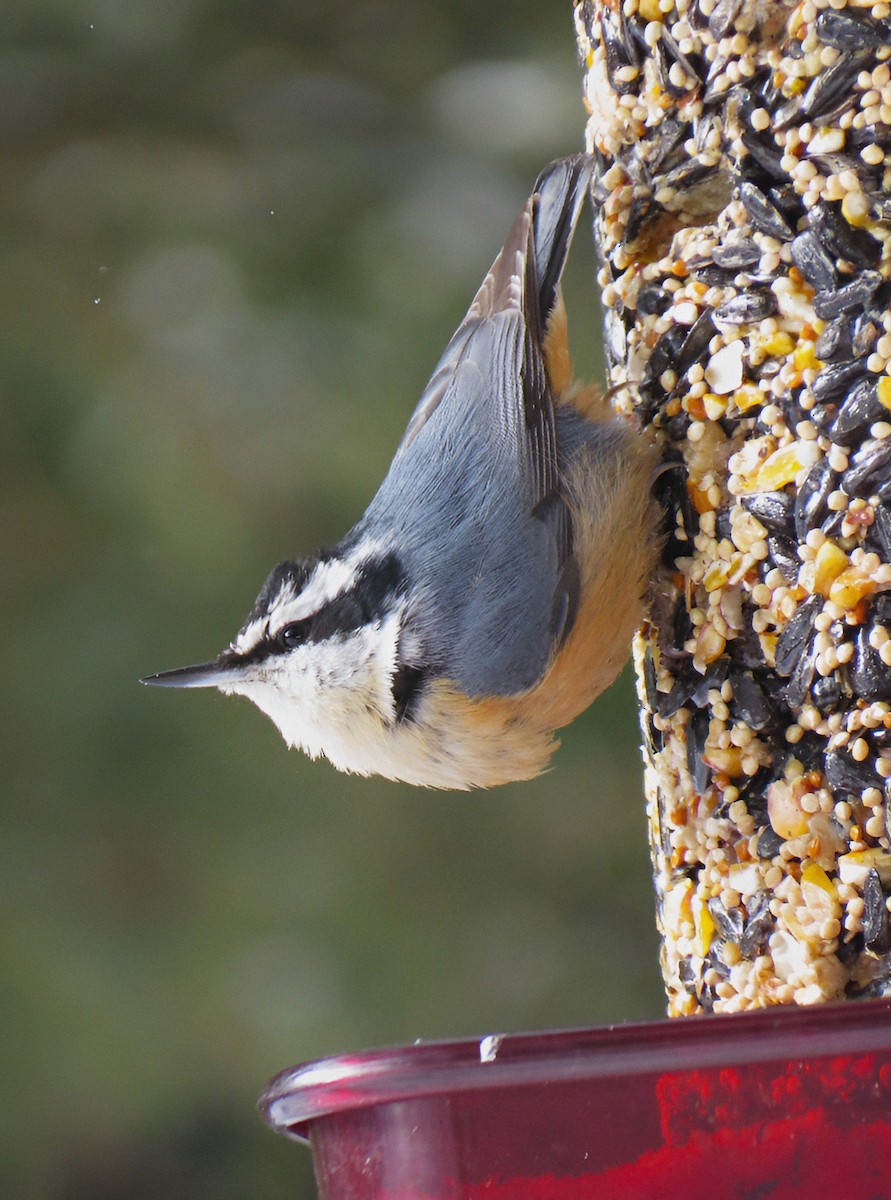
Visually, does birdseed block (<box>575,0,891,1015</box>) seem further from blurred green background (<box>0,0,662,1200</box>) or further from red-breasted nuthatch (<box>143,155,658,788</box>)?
blurred green background (<box>0,0,662,1200</box>)

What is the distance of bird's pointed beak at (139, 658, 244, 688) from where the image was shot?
1849mm

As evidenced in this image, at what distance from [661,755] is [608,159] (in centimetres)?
63

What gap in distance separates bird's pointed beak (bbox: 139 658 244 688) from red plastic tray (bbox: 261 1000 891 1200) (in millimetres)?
807

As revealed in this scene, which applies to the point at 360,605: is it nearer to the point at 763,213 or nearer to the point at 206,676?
the point at 206,676

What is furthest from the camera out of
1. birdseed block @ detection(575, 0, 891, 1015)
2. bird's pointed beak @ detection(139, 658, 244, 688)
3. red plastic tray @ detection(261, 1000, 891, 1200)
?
bird's pointed beak @ detection(139, 658, 244, 688)

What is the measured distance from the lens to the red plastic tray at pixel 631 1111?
1.02 m

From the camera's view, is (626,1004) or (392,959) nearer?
(392,959)

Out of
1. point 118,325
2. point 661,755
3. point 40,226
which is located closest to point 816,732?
point 661,755

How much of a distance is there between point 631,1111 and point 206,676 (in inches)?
36.6

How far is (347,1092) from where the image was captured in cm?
108

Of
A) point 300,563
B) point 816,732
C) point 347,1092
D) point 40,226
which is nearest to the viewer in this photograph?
point 347,1092

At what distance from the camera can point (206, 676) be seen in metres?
1.86

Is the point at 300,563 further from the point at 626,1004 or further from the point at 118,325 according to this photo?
the point at 626,1004

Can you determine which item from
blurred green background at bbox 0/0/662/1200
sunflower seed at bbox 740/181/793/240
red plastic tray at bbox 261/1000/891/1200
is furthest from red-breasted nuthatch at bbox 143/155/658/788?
blurred green background at bbox 0/0/662/1200
